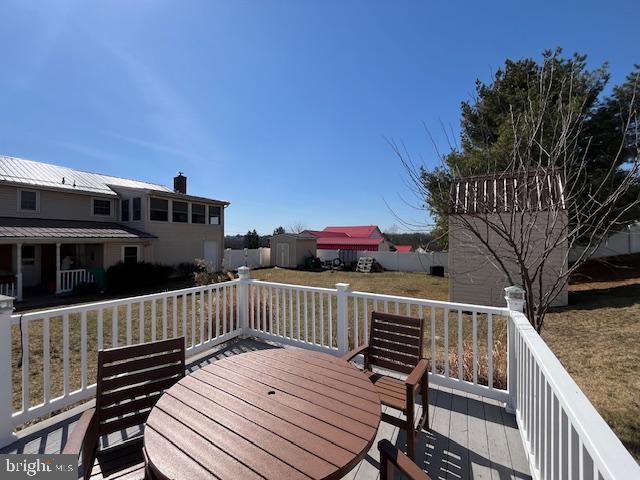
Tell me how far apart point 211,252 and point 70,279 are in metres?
6.88

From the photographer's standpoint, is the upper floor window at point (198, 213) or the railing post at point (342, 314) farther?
the upper floor window at point (198, 213)

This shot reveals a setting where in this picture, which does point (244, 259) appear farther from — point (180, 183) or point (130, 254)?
point (130, 254)

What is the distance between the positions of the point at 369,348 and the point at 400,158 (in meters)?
Result: 2.18

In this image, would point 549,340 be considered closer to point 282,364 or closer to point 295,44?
point 282,364

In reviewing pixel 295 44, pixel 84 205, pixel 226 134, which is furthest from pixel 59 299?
pixel 295 44

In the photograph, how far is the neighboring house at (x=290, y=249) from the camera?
2155cm

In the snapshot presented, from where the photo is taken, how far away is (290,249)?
21.6 meters

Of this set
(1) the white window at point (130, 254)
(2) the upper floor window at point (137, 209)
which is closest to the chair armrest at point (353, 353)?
(1) the white window at point (130, 254)

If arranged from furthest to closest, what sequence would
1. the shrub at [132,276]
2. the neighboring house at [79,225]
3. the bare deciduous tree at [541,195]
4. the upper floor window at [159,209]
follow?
the upper floor window at [159,209] → the shrub at [132,276] → the neighboring house at [79,225] → the bare deciduous tree at [541,195]

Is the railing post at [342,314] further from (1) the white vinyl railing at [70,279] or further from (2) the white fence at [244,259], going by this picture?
(2) the white fence at [244,259]

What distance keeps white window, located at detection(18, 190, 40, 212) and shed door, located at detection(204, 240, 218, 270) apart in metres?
7.39

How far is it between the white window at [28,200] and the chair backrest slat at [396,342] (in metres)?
15.6

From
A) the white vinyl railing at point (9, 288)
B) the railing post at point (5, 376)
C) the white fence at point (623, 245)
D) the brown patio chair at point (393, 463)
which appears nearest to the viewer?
the brown patio chair at point (393, 463)

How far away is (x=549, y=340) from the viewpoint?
6.19 metres
